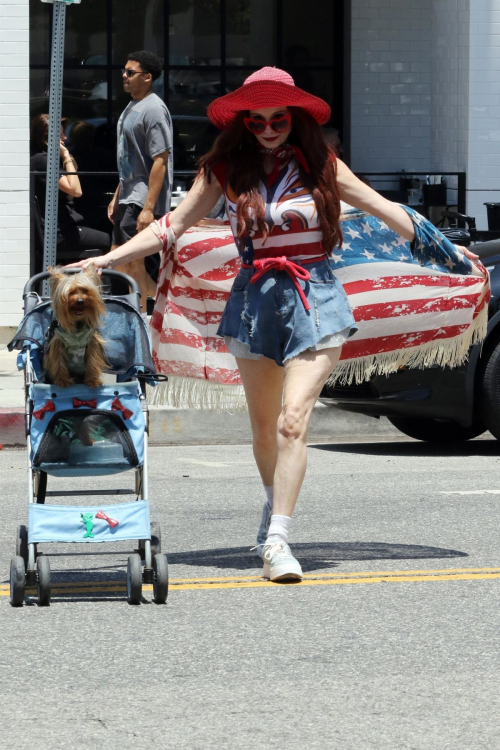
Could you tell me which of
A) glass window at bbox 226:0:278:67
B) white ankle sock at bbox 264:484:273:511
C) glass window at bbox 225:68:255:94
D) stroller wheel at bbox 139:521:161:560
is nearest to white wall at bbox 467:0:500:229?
glass window at bbox 226:0:278:67

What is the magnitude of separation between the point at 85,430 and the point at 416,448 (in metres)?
4.76

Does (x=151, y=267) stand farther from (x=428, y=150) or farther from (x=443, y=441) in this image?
(x=428, y=150)

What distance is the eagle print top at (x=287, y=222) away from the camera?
5645mm

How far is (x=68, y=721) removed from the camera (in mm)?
4129

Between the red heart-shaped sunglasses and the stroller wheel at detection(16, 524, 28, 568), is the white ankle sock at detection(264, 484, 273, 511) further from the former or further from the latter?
the red heart-shaped sunglasses

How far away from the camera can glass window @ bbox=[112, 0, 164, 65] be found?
17.4 metres

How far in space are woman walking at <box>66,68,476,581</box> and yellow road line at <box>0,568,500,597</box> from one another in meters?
0.12

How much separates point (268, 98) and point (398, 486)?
3155mm

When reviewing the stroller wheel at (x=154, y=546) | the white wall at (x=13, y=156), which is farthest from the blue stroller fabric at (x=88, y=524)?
the white wall at (x=13, y=156)

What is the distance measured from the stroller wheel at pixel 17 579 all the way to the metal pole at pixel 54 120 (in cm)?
511

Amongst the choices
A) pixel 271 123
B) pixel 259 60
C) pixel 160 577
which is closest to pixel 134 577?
pixel 160 577

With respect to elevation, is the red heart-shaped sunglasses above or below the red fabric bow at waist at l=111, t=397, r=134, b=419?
above

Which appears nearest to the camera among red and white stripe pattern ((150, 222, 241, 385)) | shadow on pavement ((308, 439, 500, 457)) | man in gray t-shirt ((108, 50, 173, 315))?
red and white stripe pattern ((150, 222, 241, 385))

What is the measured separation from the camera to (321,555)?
250 inches
